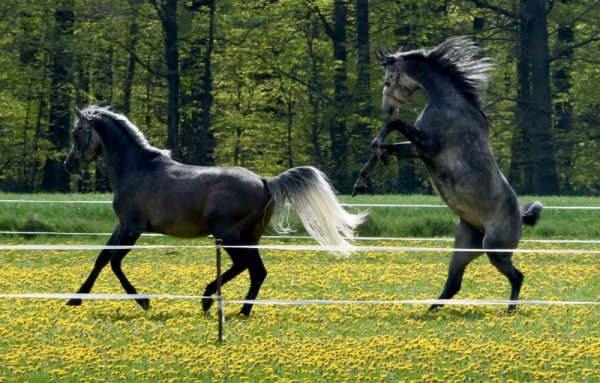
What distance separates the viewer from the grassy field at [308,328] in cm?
1005

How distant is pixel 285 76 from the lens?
4297 cm

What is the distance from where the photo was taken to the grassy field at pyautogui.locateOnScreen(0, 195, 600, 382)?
1005 centimetres

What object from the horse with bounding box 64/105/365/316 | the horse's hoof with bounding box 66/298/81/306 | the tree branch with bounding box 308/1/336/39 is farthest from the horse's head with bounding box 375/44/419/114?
the tree branch with bounding box 308/1/336/39

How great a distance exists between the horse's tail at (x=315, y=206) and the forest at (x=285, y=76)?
2379cm

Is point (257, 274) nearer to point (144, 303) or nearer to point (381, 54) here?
point (144, 303)

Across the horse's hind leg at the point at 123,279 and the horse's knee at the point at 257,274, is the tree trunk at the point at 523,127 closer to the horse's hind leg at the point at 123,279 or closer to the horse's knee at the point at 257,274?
the horse's hind leg at the point at 123,279

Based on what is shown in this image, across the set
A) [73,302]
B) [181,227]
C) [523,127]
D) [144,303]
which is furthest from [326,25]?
[144,303]

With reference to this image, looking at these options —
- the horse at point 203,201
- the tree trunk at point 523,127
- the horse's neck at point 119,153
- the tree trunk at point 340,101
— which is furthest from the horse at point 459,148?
the tree trunk at point 340,101

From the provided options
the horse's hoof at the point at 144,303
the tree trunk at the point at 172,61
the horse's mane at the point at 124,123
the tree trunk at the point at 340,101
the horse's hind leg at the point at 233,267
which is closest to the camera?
the horse's hoof at the point at 144,303

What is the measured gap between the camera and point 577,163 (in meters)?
44.6

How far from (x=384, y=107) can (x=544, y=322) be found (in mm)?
2957

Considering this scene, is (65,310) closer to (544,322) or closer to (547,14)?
(544,322)

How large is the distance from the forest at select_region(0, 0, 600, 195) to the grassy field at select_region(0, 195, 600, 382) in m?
19.5

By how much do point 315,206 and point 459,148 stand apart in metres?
1.57
